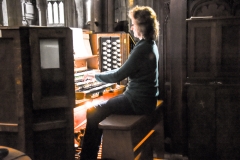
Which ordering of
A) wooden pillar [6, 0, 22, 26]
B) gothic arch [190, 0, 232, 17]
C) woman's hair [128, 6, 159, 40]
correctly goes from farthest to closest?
wooden pillar [6, 0, 22, 26], gothic arch [190, 0, 232, 17], woman's hair [128, 6, 159, 40]

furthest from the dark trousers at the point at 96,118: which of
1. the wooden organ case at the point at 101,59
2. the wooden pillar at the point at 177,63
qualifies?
the wooden pillar at the point at 177,63

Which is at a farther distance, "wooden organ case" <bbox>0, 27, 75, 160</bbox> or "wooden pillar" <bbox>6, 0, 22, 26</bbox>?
"wooden pillar" <bbox>6, 0, 22, 26</bbox>

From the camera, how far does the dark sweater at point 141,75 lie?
3.00m

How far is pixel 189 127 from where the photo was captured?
3838mm

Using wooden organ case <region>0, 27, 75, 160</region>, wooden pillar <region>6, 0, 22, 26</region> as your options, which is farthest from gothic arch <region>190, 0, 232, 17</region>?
wooden pillar <region>6, 0, 22, 26</region>

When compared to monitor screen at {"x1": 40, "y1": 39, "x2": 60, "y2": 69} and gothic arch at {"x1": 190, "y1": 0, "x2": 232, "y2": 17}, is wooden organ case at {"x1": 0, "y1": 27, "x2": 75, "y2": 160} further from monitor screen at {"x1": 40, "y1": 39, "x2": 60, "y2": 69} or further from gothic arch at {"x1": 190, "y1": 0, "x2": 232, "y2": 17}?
gothic arch at {"x1": 190, "y1": 0, "x2": 232, "y2": 17}

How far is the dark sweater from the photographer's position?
9.85ft

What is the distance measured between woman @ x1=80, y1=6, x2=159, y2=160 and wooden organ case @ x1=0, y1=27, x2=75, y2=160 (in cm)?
23

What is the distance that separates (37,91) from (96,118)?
686mm

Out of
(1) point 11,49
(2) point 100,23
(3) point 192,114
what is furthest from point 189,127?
(2) point 100,23

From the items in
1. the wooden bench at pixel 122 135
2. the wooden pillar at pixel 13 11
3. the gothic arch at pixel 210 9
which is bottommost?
the wooden bench at pixel 122 135

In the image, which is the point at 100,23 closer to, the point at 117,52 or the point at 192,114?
the point at 117,52

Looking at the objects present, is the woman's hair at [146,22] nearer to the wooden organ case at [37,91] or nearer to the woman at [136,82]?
the woman at [136,82]

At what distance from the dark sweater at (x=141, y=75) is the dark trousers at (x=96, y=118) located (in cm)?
9
